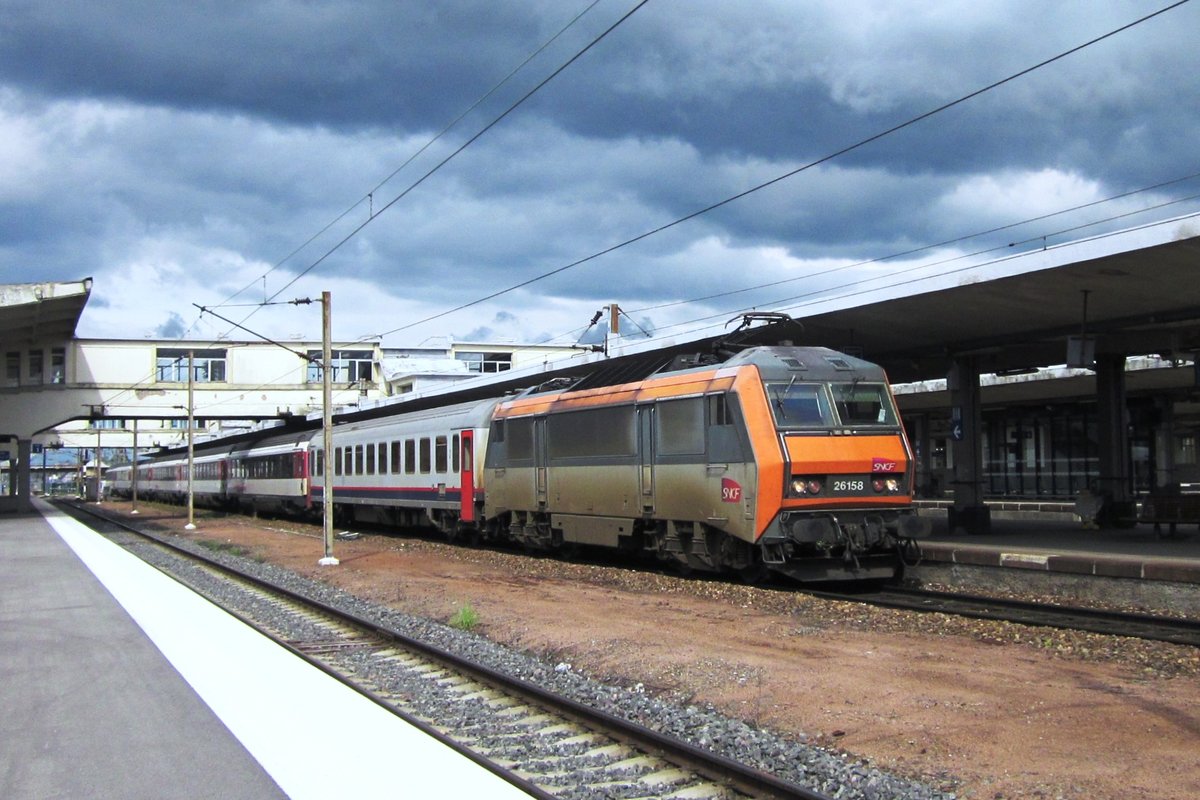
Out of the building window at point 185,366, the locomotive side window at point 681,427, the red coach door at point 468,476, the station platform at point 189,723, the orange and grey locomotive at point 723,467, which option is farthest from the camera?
the building window at point 185,366

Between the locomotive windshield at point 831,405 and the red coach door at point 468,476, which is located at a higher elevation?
the locomotive windshield at point 831,405

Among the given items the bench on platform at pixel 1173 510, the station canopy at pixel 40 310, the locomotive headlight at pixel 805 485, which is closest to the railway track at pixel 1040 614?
the locomotive headlight at pixel 805 485

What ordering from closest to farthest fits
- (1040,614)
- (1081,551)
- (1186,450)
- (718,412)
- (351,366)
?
(1040,614), (718,412), (1081,551), (1186,450), (351,366)

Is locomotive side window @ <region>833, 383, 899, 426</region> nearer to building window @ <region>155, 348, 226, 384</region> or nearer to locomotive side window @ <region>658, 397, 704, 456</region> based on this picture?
locomotive side window @ <region>658, 397, 704, 456</region>

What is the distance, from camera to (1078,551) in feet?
52.1

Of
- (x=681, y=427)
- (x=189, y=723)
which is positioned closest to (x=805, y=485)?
(x=681, y=427)

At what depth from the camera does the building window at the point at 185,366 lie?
182 feet

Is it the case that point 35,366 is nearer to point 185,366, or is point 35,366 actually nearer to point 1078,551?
point 185,366

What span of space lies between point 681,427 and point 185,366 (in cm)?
4788

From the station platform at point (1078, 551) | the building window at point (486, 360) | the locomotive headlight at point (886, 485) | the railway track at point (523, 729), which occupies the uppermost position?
the building window at point (486, 360)

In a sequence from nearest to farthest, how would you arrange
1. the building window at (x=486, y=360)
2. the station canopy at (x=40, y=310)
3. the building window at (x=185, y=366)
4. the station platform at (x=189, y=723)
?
1. the station platform at (x=189, y=723)
2. the station canopy at (x=40, y=310)
3. the building window at (x=185, y=366)
4. the building window at (x=486, y=360)

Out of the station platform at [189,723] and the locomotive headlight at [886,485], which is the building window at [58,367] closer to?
the station platform at [189,723]

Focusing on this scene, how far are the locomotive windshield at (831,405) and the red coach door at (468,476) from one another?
36.0 ft

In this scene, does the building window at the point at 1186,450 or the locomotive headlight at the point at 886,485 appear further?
the building window at the point at 1186,450
